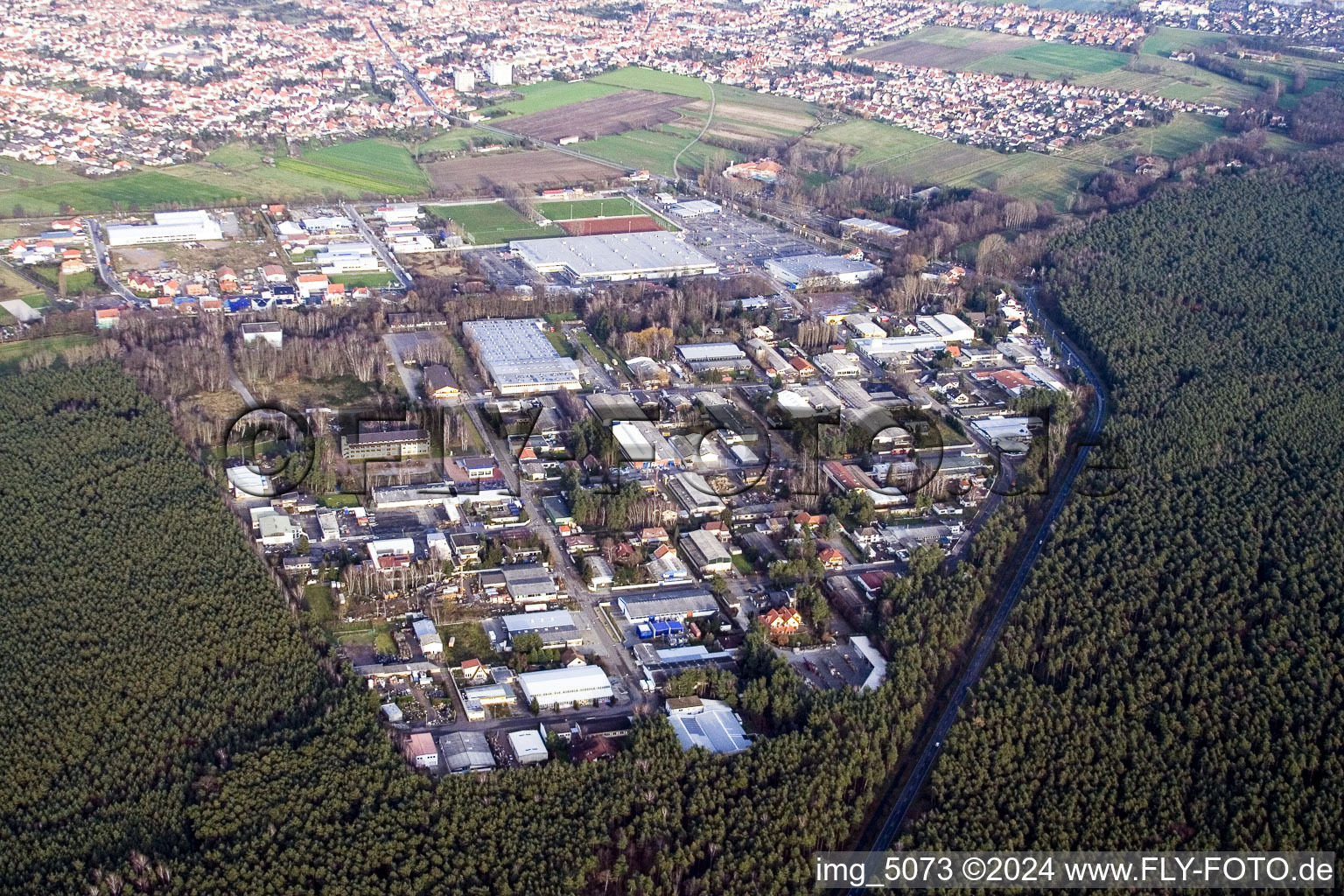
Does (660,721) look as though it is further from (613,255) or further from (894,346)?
(613,255)

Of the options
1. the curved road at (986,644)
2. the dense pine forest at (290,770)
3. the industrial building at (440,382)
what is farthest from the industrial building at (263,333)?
the curved road at (986,644)

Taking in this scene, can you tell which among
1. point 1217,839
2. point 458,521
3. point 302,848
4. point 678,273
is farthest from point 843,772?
point 678,273

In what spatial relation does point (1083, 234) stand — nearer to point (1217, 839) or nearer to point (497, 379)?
point (497, 379)

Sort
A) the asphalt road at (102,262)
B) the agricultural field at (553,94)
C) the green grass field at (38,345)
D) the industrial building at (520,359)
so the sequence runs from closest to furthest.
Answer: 1. the industrial building at (520,359)
2. the green grass field at (38,345)
3. the asphalt road at (102,262)
4. the agricultural field at (553,94)

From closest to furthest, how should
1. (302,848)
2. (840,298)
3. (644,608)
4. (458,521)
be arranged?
(302,848) < (644,608) < (458,521) < (840,298)

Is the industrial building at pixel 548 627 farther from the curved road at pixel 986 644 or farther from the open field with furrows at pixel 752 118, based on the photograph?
the open field with furrows at pixel 752 118


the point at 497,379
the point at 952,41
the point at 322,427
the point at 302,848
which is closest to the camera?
the point at 302,848

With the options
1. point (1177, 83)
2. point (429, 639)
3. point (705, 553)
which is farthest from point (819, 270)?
point (1177, 83)
